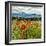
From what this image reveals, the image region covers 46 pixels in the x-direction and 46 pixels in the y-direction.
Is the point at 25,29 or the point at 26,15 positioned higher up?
the point at 26,15

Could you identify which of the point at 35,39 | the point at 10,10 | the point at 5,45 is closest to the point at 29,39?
the point at 35,39

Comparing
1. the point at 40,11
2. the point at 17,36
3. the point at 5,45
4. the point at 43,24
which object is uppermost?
the point at 40,11

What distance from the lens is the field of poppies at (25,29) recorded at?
1.81 m

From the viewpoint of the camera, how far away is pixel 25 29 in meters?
1.84

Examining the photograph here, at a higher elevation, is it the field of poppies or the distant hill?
the distant hill

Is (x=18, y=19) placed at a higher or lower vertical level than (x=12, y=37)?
higher

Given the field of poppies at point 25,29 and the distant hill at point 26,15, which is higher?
the distant hill at point 26,15

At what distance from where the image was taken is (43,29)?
1880 mm

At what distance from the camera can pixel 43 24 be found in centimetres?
188

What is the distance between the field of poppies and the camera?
5.92 feet

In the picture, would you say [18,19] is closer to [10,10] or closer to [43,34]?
[10,10]

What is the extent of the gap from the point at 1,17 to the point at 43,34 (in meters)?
0.62

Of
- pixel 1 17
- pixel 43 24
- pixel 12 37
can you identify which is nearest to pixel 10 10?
pixel 1 17

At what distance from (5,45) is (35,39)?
0.41 metres
